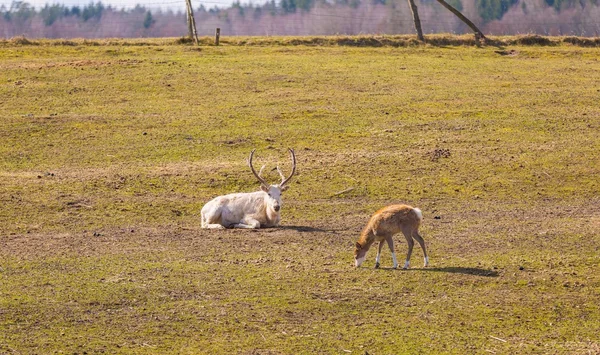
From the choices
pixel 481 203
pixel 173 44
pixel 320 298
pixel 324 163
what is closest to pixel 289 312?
pixel 320 298

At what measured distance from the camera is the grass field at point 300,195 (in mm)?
11516

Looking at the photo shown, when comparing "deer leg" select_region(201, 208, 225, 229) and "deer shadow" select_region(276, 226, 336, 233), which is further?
"deer leg" select_region(201, 208, 225, 229)

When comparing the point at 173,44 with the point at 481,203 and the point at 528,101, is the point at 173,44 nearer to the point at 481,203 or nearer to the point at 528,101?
the point at 528,101

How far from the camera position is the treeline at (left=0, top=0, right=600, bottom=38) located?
79375mm

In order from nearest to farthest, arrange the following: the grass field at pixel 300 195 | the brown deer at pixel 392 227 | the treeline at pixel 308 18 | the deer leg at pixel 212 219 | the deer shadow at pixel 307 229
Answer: the grass field at pixel 300 195, the brown deer at pixel 392 227, the deer shadow at pixel 307 229, the deer leg at pixel 212 219, the treeline at pixel 308 18

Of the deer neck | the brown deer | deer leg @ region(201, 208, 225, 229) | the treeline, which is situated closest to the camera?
the brown deer

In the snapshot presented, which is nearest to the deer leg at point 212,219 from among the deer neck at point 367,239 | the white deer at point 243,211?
the white deer at point 243,211

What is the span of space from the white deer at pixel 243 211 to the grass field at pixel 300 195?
0.99 feet

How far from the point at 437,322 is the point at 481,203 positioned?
24.6 ft

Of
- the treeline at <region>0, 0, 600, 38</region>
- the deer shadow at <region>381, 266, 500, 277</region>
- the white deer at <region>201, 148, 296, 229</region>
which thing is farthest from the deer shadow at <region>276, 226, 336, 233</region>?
the treeline at <region>0, 0, 600, 38</region>

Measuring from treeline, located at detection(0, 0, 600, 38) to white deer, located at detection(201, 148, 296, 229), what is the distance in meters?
54.5

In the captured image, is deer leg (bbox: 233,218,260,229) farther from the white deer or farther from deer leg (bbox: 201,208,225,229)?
deer leg (bbox: 201,208,225,229)

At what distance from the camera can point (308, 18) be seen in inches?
3172

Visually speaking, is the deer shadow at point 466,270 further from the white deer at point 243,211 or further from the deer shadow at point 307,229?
the white deer at point 243,211
